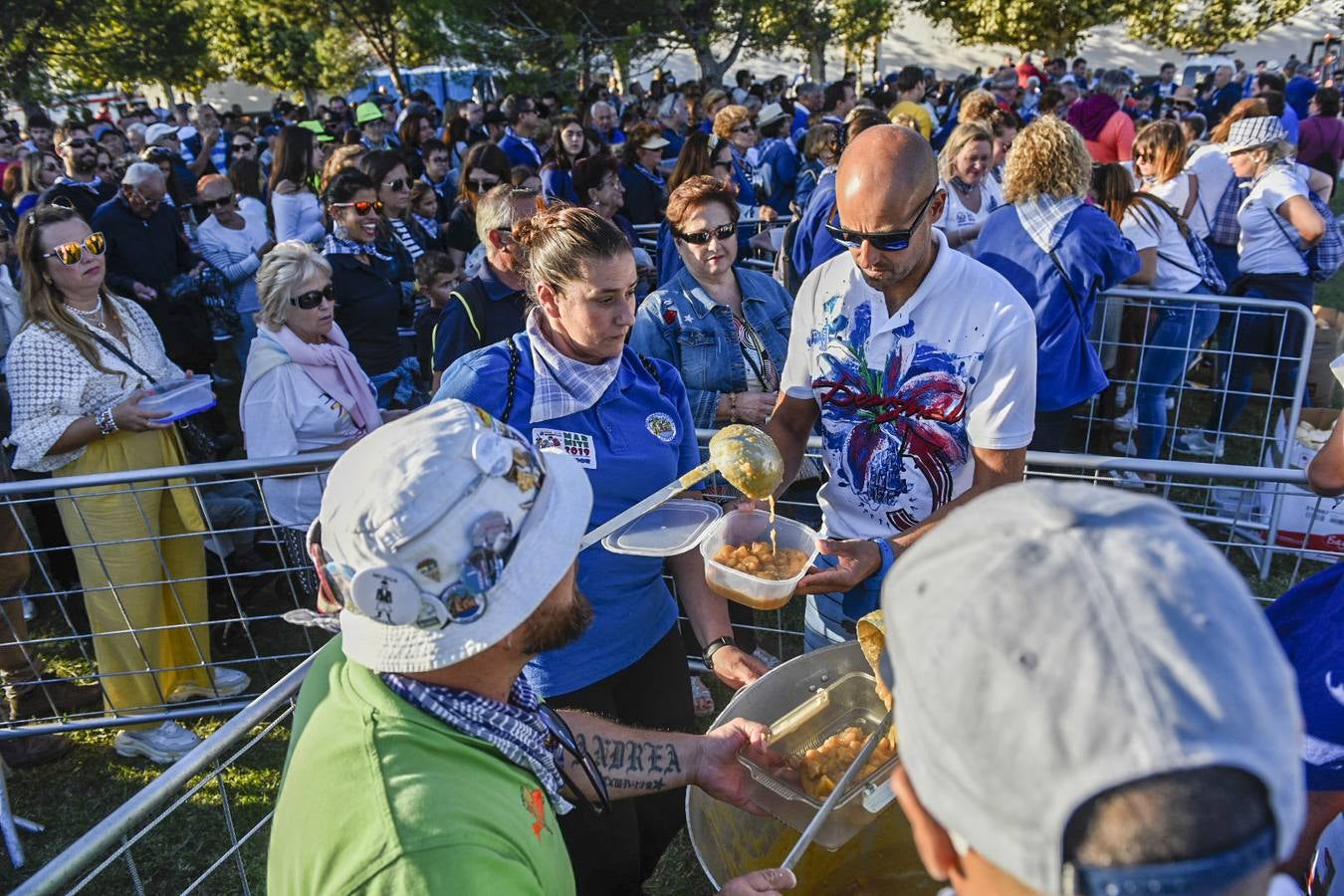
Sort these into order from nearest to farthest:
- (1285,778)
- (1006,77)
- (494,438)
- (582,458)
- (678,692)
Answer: (1285,778) < (494,438) < (582,458) < (678,692) < (1006,77)

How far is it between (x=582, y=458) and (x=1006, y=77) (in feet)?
49.6

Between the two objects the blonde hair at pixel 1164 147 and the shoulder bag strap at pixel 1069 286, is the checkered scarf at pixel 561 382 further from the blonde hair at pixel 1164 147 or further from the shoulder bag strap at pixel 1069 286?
the blonde hair at pixel 1164 147

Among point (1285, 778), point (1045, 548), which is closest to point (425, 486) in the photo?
point (1045, 548)

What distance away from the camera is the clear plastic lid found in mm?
2705

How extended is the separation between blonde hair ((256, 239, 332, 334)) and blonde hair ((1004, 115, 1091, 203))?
3780mm

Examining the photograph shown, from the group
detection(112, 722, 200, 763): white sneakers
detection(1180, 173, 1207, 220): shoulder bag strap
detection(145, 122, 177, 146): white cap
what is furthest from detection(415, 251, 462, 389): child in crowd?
detection(145, 122, 177, 146): white cap

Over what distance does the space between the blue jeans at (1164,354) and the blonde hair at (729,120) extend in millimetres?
4877

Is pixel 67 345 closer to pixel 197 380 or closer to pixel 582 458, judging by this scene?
pixel 197 380

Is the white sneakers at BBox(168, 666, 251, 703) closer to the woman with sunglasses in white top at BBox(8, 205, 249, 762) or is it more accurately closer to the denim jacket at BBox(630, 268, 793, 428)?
the woman with sunglasses in white top at BBox(8, 205, 249, 762)

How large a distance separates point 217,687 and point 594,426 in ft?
10.6

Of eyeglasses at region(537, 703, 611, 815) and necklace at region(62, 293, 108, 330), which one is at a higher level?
necklace at region(62, 293, 108, 330)

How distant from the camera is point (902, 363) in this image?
2.87 meters

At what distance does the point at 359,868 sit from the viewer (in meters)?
1.37

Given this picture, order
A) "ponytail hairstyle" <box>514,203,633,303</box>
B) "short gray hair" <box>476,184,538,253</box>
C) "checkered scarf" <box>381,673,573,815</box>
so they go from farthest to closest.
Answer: "short gray hair" <box>476,184,538,253</box> < "ponytail hairstyle" <box>514,203,633,303</box> < "checkered scarf" <box>381,673,573,815</box>
